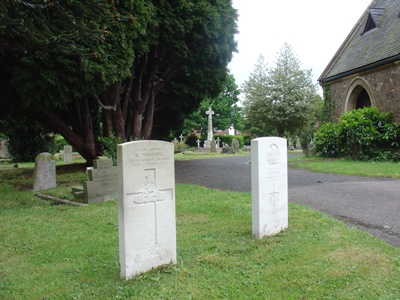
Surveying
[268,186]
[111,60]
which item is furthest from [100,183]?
[268,186]

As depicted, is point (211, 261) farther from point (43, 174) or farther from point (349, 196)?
point (43, 174)

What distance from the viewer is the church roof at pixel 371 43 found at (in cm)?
1694

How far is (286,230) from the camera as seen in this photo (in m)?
5.15

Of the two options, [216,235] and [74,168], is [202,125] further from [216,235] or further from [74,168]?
[216,235]

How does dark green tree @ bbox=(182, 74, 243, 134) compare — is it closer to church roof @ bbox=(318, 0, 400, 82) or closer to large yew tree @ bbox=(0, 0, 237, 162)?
church roof @ bbox=(318, 0, 400, 82)

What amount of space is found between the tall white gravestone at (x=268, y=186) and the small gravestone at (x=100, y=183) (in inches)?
177

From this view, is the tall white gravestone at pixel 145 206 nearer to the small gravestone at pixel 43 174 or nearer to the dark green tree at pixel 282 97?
→ the small gravestone at pixel 43 174

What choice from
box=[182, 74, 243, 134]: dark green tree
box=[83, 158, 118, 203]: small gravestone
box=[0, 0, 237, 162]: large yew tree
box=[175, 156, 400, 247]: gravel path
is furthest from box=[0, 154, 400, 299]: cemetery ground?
box=[182, 74, 243, 134]: dark green tree

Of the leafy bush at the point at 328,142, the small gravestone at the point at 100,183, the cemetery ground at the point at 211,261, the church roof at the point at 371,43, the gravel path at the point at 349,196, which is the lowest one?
the cemetery ground at the point at 211,261

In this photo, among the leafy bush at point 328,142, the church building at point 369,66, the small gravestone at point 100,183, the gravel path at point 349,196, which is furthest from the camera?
the leafy bush at point 328,142

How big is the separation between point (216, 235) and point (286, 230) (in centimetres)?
106

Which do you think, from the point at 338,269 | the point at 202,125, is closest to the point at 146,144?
the point at 338,269

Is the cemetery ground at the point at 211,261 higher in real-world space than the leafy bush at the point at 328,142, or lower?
lower

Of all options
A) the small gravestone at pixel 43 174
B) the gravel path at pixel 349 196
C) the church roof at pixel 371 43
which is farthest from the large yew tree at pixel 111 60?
the church roof at pixel 371 43
